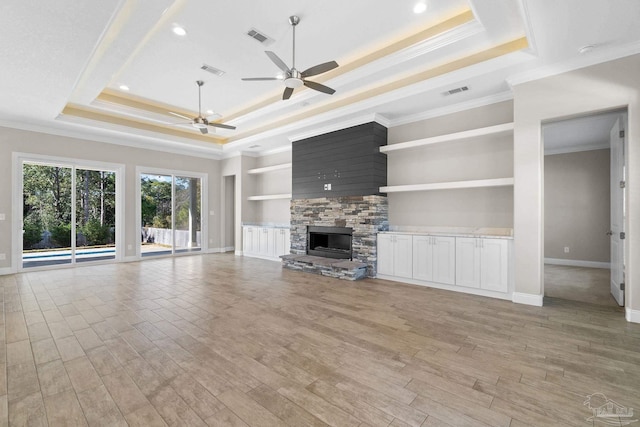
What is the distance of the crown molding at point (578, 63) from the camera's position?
10.7 ft

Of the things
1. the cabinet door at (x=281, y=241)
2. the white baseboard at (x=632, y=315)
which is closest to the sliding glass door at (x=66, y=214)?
the cabinet door at (x=281, y=241)

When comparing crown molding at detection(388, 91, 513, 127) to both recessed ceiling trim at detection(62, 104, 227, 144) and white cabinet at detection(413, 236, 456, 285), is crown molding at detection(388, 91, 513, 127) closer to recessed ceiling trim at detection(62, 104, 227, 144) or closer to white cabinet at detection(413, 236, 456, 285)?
white cabinet at detection(413, 236, 456, 285)

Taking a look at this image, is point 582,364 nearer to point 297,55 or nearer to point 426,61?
point 426,61

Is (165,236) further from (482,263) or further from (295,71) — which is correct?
(482,263)

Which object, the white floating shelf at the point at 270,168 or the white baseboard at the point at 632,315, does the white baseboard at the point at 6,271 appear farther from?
the white baseboard at the point at 632,315

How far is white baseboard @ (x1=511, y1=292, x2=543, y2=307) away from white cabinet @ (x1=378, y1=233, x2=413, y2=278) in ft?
5.07

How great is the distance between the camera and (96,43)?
336 centimetres

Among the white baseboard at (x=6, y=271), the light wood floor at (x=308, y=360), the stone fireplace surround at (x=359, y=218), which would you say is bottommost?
the light wood floor at (x=308, y=360)

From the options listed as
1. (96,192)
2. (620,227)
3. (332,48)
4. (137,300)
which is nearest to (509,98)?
(620,227)

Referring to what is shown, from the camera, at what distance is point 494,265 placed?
4227mm

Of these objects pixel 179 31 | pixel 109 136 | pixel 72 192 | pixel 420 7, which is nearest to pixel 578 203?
pixel 420 7

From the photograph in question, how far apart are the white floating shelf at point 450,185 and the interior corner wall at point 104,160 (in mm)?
5792

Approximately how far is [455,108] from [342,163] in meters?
2.26

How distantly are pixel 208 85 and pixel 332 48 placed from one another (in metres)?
2.42
